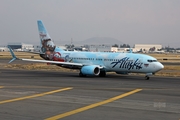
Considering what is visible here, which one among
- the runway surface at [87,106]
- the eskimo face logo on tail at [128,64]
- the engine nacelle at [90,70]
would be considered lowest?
the runway surface at [87,106]

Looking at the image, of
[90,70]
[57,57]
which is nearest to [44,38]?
[57,57]

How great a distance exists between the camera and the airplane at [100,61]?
116 ft

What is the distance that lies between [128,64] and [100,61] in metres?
4.41

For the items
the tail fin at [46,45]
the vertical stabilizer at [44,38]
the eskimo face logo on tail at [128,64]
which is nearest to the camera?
the eskimo face logo on tail at [128,64]

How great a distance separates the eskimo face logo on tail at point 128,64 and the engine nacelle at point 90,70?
2.27m

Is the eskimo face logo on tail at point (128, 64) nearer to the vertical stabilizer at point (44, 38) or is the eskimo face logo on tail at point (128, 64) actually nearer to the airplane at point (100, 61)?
the airplane at point (100, 61)

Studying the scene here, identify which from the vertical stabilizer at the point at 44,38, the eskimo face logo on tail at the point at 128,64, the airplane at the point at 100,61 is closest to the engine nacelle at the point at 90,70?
the airplane at the point at 100,61

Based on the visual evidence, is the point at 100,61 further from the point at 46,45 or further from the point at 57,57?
the point at 46,45

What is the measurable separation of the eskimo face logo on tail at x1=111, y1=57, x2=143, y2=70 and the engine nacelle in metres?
2.27

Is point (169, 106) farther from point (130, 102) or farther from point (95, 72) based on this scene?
point (95, 72)

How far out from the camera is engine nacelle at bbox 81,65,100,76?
36875mm

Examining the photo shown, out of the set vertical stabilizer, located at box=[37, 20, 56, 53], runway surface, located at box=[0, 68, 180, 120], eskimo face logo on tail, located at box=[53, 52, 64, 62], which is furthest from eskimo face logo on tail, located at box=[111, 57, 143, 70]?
runway surface, located at box=[0, 68, 180, 120]

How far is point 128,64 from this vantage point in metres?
36.2

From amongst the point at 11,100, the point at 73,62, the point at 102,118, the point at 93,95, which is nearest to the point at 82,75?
the point at 73,62
